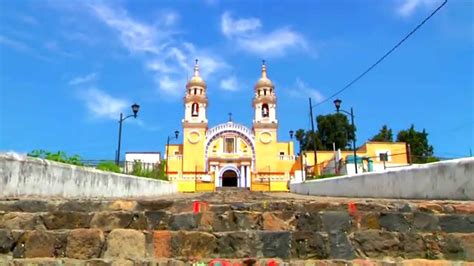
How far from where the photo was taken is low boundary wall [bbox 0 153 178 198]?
18.5 feet

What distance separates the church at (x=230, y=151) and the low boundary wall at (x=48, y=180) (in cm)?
3416

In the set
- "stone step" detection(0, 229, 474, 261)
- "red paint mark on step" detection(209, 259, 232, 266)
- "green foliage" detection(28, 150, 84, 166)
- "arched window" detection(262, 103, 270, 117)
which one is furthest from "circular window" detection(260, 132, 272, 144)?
"red paint mark on step" detection(209, 259, 232, 266)

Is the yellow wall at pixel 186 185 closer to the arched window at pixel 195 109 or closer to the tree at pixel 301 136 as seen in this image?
the arched window at pixel 195 109

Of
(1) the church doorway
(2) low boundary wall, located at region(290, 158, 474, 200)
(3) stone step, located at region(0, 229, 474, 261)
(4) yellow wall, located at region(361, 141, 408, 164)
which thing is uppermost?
(4) yellow wall, located at region(361, 141, 408, 164)

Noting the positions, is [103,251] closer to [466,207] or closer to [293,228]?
[293,228]

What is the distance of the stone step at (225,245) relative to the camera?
12.3ft

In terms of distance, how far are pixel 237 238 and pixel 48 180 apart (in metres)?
4.06

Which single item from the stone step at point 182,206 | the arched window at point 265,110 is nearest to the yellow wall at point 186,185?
the arched window at point 265,110

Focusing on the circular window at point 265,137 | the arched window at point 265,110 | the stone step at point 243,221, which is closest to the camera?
the stone step at point 243,221

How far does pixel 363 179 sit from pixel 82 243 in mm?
7699

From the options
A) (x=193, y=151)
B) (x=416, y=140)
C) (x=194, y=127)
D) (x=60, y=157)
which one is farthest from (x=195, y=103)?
(x=60, y=157)

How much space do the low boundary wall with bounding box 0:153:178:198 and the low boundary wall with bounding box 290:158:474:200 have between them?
19.3ft

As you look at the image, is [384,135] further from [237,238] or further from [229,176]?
[237,238]

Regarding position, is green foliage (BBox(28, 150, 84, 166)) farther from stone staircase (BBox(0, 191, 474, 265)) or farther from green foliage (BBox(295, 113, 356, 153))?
green foliage (BBox(295, 113, 356, 153))
